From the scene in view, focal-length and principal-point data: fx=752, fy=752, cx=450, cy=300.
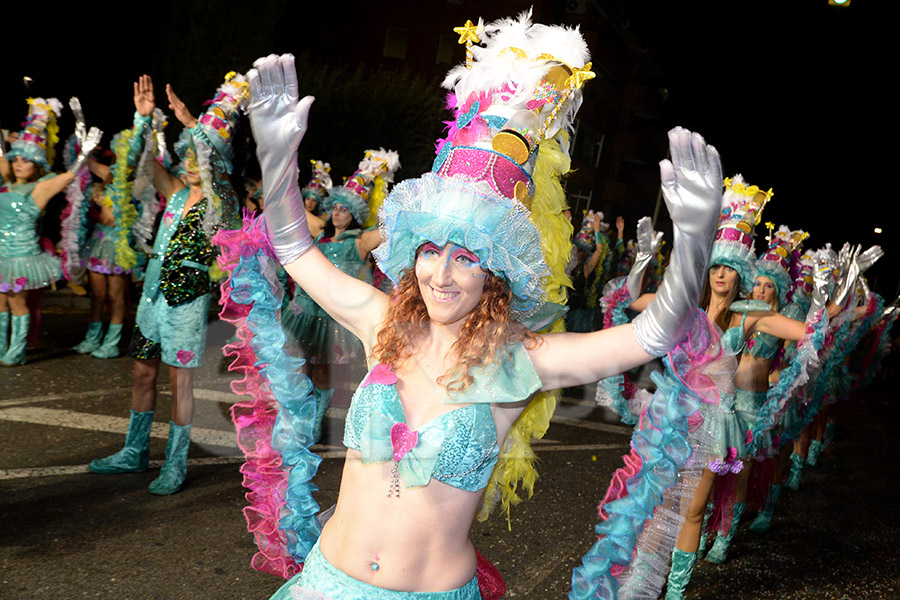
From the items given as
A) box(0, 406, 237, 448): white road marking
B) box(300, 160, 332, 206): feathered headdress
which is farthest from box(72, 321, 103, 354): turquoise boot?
box(300, 160, 332, 206): feathered headdress

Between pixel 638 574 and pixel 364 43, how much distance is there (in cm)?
2941

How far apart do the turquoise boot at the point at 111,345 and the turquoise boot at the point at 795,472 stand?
24.6 feet

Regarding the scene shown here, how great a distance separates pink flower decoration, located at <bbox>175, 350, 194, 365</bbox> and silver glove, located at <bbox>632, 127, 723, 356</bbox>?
3559 mm

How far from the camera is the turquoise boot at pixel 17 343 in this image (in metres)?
7.55

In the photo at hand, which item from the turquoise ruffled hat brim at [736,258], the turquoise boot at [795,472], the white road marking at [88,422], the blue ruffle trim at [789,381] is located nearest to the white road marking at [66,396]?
the white road marking at [88,422]

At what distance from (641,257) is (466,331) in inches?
103

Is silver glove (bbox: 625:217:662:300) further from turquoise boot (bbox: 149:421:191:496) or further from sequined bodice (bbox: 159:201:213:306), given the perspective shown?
turquoise boot (bbox: 149:421:191:496)

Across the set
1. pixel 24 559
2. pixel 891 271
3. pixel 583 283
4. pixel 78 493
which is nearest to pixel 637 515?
pixel 24 559

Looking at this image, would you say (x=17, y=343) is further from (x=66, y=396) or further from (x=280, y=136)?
(x=280, y=136)

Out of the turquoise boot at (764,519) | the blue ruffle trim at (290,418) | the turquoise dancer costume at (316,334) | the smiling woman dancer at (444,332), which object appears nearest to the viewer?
the smiling woman dancer at (444,332)

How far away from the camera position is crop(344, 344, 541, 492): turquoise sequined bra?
2064 millimetres

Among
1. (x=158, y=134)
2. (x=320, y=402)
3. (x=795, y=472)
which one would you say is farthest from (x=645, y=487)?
(x=795, y=472)

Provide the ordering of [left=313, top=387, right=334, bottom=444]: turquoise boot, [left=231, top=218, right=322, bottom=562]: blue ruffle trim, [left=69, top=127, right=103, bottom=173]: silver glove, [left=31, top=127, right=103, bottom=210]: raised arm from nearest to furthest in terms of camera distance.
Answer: [left=231, top=218, right=322, bottom=562]: blue ruffle trim
[left=313, top=387, right=334, bottom=444]: turquoise boot
[left=69, top=127, right=103, bottom=173]: silver glove
[left=31, top=127, right=103, bottom=210]: raised arm

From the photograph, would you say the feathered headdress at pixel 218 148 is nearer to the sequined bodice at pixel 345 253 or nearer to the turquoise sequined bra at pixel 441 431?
the sequined bodice at pixel 345 253
